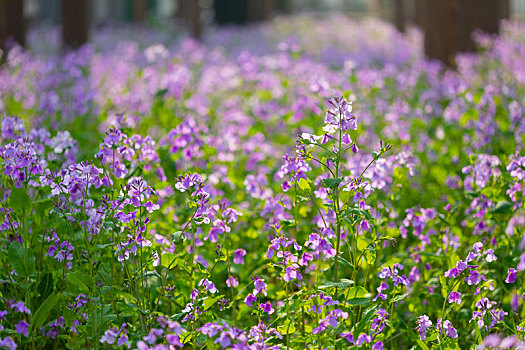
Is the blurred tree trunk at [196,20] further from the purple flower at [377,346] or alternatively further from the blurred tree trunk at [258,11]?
the purple flower at [377,346]

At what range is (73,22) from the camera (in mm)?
11375

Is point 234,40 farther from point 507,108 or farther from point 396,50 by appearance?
point 507,108

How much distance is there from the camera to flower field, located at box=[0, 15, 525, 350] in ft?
7.26

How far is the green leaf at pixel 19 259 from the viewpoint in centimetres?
234

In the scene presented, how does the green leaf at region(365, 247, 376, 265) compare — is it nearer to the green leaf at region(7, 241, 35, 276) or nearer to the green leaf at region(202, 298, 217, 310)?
the green leaf at region(202, 298, 217, 310)

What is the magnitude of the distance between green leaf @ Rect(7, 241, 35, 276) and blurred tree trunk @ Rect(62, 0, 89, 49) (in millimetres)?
9618

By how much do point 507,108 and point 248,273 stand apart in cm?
326

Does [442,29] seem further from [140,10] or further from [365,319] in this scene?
[140,10]

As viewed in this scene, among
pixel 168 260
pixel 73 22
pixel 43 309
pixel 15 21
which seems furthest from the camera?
pixel 73 22

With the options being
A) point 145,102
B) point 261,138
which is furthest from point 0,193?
point 145,102

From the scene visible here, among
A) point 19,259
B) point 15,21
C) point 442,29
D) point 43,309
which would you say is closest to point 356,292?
point 43,309

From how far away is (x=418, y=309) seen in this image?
2760 mm

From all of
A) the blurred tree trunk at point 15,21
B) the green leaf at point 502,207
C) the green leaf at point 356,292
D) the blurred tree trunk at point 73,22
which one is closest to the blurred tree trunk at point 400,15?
the blurred tree trunk at point 73,22

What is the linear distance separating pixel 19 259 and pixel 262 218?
5.31 feet
